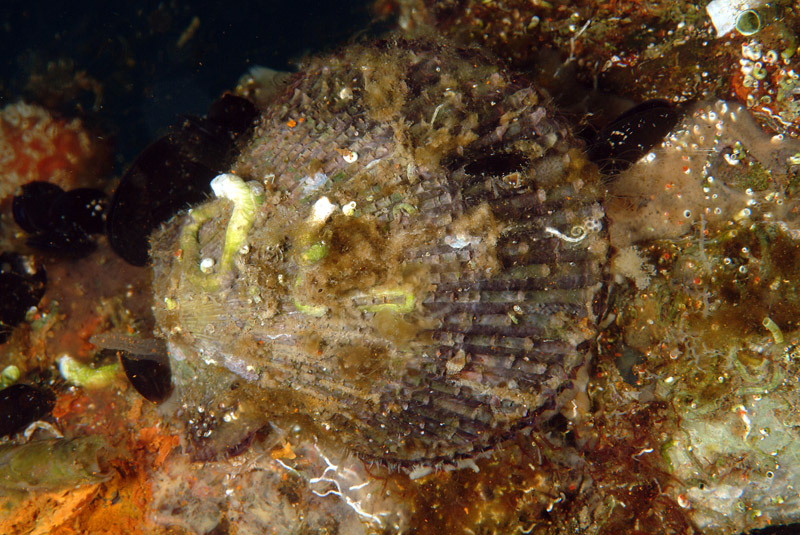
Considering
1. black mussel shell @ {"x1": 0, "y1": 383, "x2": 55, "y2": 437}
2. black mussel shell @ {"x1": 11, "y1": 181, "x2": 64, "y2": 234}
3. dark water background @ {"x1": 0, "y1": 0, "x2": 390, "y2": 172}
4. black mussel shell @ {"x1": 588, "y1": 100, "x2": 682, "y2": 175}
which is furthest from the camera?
black mussel shell @ {"x1": 0, "y1": 383, "x2": 55, "y2": 437}

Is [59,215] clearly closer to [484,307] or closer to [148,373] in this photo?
[148,373]

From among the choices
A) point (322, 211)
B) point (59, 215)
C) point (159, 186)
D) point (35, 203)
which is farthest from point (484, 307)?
point (35, 203)

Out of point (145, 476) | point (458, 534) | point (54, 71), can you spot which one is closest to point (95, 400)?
point (145, 476)

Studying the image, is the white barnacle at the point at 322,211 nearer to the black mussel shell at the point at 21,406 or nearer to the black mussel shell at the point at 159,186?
the black mussel shell at the point at 159,186

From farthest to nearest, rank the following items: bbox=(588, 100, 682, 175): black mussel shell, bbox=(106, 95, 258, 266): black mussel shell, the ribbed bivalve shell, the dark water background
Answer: bbox=(106, 95, 258, 266): black mussel shell, the dark water background, bbox=(588, 100, 682, 175): black mussel shell, the ribbed bivalve shell

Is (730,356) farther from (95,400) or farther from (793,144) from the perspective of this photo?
(95,400)

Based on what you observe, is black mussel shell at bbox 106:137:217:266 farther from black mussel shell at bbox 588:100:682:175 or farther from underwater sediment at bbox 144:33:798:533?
black mussel shell at bbox 588:100:682:175

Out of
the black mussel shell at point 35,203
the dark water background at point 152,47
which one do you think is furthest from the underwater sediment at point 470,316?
the black mussel shell at point 35,203

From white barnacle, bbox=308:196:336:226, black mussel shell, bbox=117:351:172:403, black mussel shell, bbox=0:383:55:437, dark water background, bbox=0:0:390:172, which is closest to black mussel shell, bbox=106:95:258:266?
dark water background, bbox=0:0:390:172
